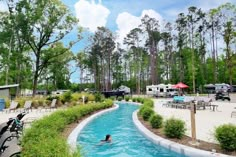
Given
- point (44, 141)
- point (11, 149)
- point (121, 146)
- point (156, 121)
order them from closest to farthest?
point (44, 141), point (11, 149), point (121, 146), point (156, 121)

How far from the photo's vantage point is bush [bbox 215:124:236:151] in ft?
19.5

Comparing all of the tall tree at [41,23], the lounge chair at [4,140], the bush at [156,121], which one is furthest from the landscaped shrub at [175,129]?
the tall tree at [41,23]

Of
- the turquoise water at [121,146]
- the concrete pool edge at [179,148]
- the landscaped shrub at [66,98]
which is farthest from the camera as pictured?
the landscaped shrub at [66,98]

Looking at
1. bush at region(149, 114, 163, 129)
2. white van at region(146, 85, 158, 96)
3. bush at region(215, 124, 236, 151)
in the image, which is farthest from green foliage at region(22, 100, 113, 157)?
white van at region(146, 85, 158, 96)

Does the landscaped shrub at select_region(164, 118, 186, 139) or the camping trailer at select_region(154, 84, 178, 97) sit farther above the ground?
the camping trailer at select_region(154, 84, 178, 97)

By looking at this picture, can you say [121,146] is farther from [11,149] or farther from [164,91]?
[164,91]

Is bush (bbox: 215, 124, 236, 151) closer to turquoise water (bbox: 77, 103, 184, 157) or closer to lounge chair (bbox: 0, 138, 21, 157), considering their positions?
turquoise water (bbox: 77, 103, 184, 157)

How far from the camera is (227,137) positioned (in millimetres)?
5992

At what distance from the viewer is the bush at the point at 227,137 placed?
19.5ft

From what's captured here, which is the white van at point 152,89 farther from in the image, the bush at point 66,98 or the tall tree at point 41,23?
the bush at point 66,98

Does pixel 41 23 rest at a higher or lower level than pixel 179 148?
higher

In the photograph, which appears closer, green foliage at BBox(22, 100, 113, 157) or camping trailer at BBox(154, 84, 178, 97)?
green foliage at BBox(22, 100, 113, 157)

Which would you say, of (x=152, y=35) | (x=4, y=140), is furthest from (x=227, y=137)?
(x=152, y=35)

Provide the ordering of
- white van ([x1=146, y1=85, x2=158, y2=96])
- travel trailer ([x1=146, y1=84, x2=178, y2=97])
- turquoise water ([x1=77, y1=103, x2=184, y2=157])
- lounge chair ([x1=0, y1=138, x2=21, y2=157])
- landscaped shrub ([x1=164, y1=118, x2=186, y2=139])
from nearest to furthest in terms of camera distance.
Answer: lounge chair ([x1=0, y1=138, x2=21, y2=157])
turquoise water ([x1=77, y1=103, x2=184, y2=157])
landscaped shrub ([x1=164, y1=118, x2=186, y2=139])
travel trailer ([x1=146, y1=84, x2=178, y2=97])
white van ([x1=146, y1=85, x2=158, y2=96])
